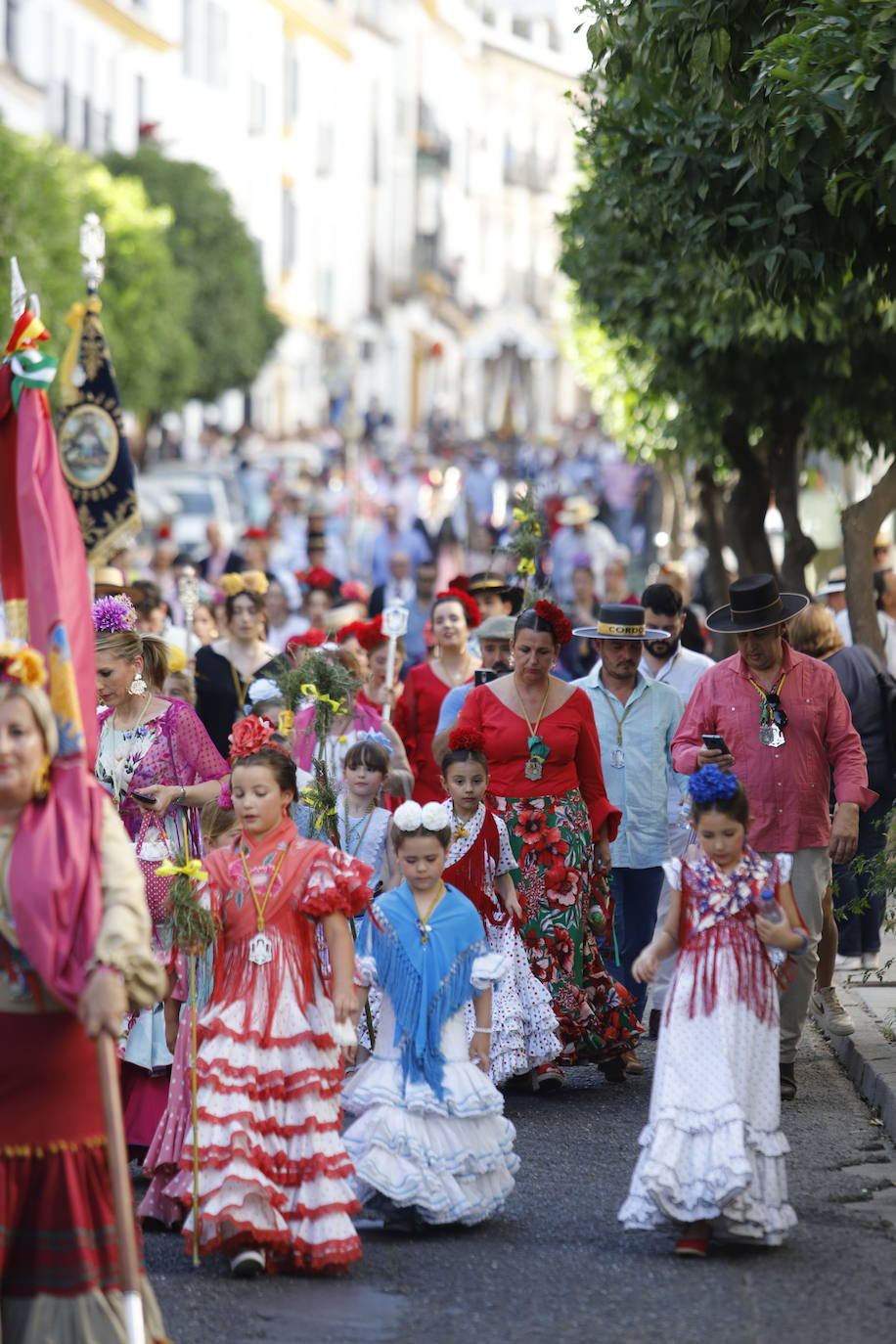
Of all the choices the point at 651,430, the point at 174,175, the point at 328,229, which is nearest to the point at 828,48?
the point at 651,430

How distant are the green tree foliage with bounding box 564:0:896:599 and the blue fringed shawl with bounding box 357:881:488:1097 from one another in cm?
289

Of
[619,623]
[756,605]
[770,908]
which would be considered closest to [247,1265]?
[770,908]

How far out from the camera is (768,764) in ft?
29.7

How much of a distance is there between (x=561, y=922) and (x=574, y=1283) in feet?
10.1

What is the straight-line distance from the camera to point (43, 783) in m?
5.18

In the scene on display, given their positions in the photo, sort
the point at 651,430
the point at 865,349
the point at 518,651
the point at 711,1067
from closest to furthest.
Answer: the point at 711,1067, the point at 518,651, the point at 865,349, the point at 651,430

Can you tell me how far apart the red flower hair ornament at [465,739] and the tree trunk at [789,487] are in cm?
848

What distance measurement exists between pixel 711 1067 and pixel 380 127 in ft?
300

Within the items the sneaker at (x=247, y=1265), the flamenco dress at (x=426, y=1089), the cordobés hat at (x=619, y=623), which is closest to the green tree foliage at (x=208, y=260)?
the cordobés hat at (x=619, y=623)

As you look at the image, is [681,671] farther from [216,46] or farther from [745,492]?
[216,46]

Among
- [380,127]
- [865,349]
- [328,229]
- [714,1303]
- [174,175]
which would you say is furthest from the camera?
[380,127]

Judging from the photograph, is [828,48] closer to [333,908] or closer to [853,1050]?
[333,908]

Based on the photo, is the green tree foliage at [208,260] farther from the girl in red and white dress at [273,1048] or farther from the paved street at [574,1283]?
the girl in red and white dress at [273,1048]

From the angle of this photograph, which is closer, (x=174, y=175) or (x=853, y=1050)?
(x=853, y=1050)
